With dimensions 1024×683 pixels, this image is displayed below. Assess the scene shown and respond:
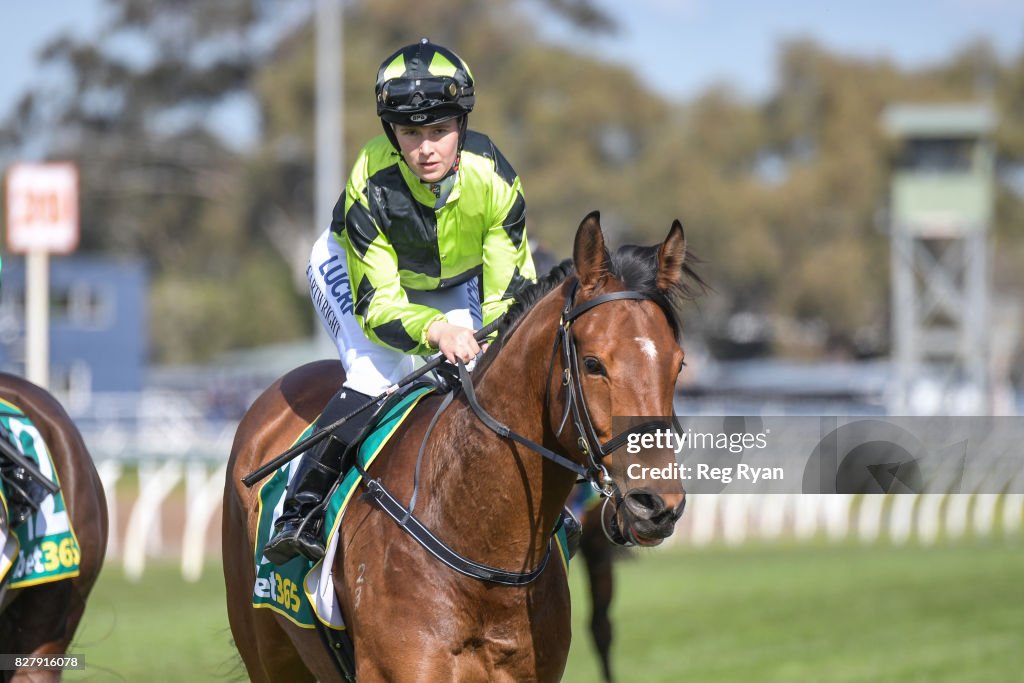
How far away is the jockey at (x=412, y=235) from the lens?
14.8ft

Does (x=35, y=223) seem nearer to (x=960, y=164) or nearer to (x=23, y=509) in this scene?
(x=23, y=509)

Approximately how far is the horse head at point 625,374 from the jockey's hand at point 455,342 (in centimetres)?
32

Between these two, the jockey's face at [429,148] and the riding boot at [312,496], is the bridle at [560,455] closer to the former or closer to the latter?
the riding boot at [312,496]

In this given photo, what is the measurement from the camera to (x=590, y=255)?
13.1ft

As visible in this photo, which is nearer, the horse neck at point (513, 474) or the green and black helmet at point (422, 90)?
the horse neck at point (513, 474)

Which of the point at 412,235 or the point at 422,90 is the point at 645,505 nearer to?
the point at 412,235

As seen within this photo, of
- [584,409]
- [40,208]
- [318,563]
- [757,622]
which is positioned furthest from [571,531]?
[40,208]

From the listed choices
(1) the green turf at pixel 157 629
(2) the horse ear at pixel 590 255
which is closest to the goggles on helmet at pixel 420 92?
(2) the horse ear at pixel 590 255

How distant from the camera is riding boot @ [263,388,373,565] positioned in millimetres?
4590

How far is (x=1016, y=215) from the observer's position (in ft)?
167

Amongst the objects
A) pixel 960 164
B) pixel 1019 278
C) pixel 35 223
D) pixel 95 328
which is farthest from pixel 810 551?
pixel 1019 278

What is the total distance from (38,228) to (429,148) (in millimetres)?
10956

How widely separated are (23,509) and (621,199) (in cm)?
4190

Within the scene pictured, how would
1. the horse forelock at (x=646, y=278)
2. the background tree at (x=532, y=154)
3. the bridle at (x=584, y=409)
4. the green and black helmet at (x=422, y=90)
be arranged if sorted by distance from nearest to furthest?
the bridle at (x=584, y=409) → the horse forelock at (x=646, y=278) → the green and black helmet at (x=422, y=90) → the background tree at (x=532, y=154)
